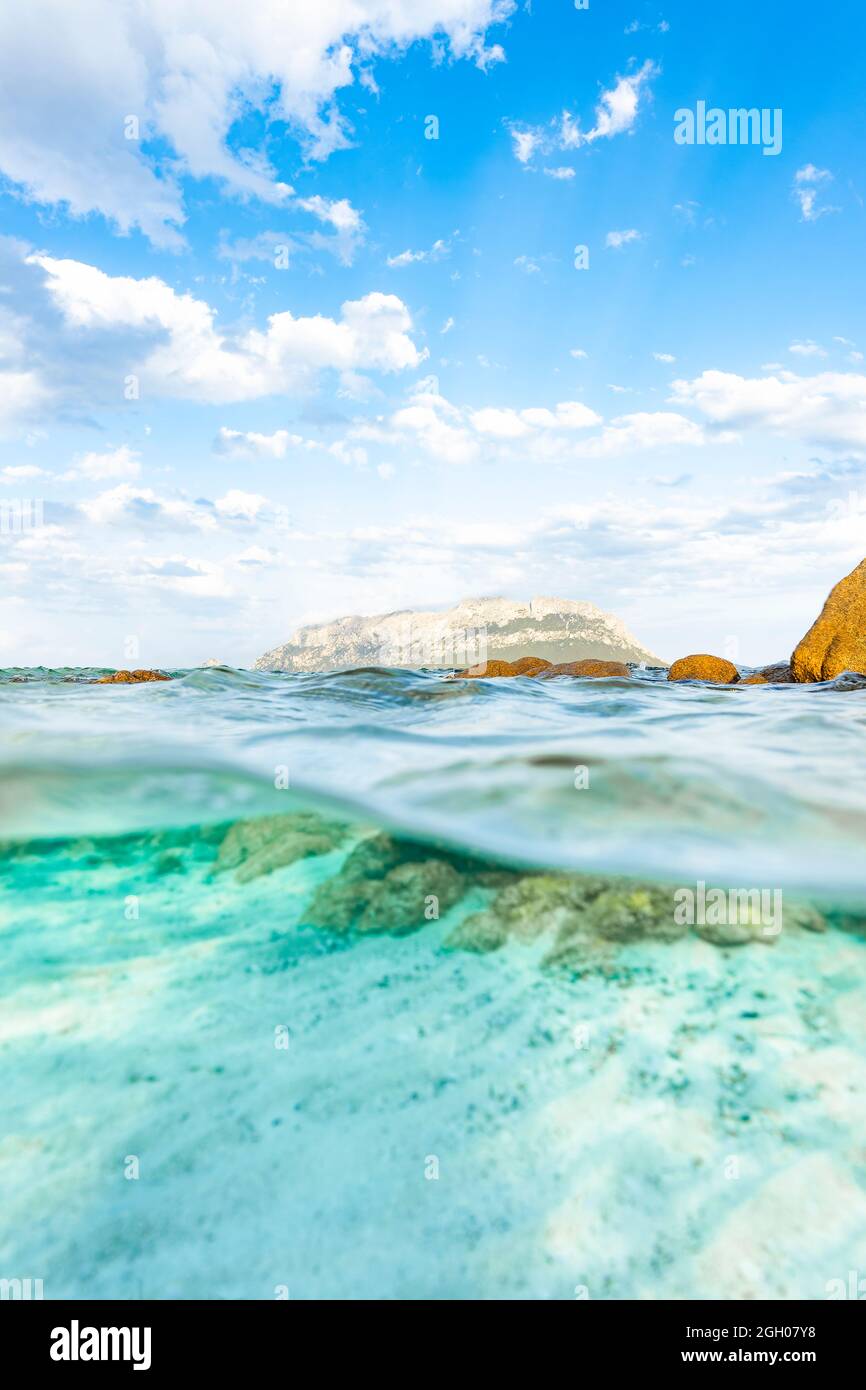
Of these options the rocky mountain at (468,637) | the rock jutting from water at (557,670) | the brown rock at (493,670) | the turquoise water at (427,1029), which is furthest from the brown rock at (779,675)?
the rocky mountain at (468,637)

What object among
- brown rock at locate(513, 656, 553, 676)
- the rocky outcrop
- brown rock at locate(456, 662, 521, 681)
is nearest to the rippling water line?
brown rock at locate(456, 662, 521, 681)

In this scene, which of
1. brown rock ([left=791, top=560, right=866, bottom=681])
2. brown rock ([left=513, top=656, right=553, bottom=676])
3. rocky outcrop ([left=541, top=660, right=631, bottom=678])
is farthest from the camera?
brown rock ([left=513, top=656, right=553, bottom=676])

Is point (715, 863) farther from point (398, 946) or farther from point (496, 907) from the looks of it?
point (398, 946)

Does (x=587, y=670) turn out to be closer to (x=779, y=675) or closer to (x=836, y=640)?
(x=779, y=675)

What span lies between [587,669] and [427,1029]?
1446cm

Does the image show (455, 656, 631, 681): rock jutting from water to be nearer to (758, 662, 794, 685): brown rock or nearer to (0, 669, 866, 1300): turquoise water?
(758, 662, 794, 685): brown rock

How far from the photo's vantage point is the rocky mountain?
2247 inches

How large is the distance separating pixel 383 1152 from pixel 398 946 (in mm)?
961

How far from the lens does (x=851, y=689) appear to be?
10883 mm

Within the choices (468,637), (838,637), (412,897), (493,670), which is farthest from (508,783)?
(468,637)

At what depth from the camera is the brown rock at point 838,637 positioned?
42.6 ft

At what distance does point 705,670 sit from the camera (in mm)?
15992

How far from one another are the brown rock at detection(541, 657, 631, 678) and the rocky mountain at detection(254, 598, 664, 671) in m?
33.3
